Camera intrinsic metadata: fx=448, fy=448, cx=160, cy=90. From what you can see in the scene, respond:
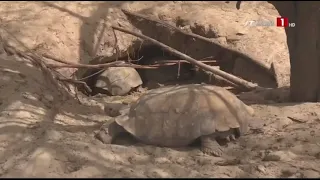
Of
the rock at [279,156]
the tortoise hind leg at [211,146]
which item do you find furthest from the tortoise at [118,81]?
the rock at [279,156]

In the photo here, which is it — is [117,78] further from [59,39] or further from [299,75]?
[299,75]

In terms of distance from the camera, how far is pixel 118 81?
22.4ft

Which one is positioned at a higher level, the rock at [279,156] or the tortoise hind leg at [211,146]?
the rock at [279,156]

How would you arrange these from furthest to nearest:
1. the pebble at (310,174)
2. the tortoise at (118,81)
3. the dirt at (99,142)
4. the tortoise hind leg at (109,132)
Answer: the tortoise at (118,81), the tortoise hind leg at (109,132), the dirt at (99,142), the pebble at (310,174)

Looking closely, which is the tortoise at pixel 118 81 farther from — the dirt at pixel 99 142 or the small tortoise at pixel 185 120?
the small tortoise at pixel 185 120

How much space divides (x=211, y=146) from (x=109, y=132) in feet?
3.15

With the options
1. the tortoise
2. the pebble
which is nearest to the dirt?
the pebble

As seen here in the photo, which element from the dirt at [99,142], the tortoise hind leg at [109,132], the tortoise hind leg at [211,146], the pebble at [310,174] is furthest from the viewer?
the tortoise hind leg at [109,132]

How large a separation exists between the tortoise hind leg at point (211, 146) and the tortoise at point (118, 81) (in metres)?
2.99

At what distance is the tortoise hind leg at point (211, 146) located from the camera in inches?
152

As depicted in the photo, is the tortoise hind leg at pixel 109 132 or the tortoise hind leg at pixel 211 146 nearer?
the tortoise hind leg at pixel 211 146

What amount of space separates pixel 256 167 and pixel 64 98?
8.42ft

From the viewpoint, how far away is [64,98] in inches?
204

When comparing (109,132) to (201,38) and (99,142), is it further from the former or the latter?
(201,38)
